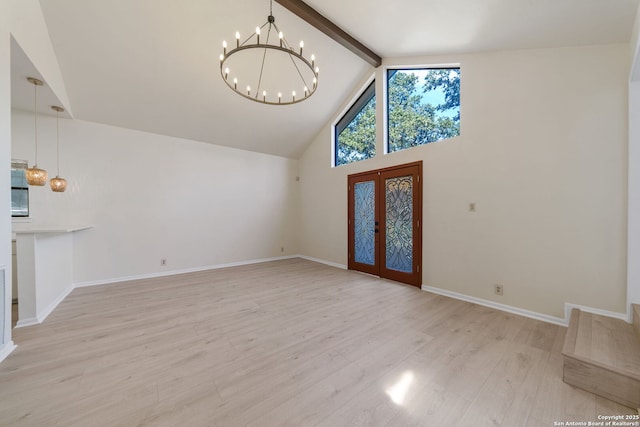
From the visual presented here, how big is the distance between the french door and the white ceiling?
1.94 meters

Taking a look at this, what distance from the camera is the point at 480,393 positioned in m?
1.72

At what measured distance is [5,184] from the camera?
2.10 metres

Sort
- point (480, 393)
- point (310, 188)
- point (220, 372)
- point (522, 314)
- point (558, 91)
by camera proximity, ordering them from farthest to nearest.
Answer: point (310, 188)
point (522, 314)
point (558, 91)
point (220, 372)
point (480, 393)

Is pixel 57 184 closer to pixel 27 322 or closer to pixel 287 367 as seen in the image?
pixel 27 322

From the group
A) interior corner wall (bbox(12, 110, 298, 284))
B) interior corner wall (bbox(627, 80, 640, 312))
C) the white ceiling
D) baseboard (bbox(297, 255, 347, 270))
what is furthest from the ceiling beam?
baseboard (bbox(297, 255, 347, 270))

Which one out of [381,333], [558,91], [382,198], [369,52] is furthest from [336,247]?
[558,91]

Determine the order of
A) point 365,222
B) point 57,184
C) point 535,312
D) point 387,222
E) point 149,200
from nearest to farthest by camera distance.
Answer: point 535,312
point 57,184
point 387,222
point 149,200
point 365,222

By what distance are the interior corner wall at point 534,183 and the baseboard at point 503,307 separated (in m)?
0.05

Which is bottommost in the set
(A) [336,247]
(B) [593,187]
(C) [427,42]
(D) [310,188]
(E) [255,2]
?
(A) [336,247]

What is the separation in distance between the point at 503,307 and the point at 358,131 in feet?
13.9

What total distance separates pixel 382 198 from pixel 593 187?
276 cm

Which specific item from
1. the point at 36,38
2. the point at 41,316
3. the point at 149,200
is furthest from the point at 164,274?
the point at 36,38

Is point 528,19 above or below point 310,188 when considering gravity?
above

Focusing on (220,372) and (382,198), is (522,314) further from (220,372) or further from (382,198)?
(220,372)
